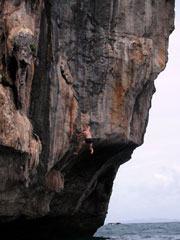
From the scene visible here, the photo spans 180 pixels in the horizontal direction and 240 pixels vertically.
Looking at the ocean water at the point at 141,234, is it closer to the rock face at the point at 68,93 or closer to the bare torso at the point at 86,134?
the rock face at the point at 68,93

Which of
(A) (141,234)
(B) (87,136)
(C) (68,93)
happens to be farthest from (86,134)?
(A) (141,234)

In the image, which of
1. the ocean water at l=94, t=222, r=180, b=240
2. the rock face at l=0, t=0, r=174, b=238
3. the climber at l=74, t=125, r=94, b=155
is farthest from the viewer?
the ocean water at l=94, t=222, r=180, b=240

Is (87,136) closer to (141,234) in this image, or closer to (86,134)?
(86,134)

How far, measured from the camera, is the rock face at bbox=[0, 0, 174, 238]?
15570mm

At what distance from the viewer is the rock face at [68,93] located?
15.6 meters

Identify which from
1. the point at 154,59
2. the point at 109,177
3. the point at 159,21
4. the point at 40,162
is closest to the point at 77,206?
the point at 109,177

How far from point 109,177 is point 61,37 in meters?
9.80

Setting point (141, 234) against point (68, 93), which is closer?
point (68, 93)

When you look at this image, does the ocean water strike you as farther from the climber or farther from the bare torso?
the bare torso

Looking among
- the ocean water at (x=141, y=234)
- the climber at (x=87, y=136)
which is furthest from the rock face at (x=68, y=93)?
the ocean water at (x=141, y=234)

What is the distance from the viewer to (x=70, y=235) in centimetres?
2667

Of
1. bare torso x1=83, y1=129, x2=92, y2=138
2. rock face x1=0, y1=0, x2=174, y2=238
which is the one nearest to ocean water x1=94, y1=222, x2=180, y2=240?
rock face x1=0, y1=0, x2=174, y2=238

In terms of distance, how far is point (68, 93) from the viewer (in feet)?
62.1

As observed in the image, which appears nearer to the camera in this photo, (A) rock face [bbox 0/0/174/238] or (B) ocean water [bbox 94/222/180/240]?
(A) rock face [bbox 0/0/174/238]
